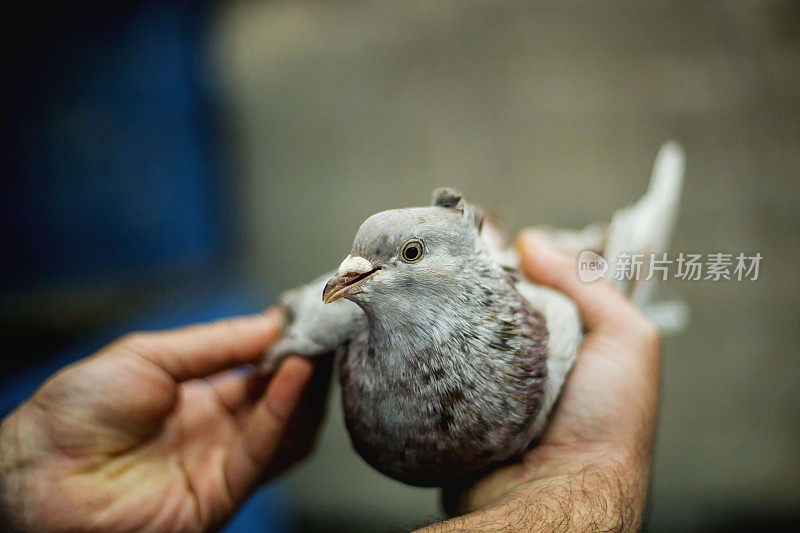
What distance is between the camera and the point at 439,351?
0.69m

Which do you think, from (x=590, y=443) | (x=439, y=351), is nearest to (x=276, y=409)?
(x=439, y=351)

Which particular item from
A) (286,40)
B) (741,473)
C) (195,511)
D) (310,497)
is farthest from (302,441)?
(741,473)

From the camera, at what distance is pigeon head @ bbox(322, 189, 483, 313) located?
0.61m

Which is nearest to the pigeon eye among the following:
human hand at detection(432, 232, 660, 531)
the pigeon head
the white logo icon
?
the pigeon head

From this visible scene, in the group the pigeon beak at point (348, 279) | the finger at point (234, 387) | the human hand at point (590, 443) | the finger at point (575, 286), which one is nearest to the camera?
the pigeon beak at point (348, 279)

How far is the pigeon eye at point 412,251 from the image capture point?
2.05 feet

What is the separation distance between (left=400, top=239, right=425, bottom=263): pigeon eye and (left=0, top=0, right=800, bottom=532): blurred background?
145mm

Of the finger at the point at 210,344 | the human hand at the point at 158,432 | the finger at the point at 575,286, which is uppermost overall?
the finger at the point at 575,286

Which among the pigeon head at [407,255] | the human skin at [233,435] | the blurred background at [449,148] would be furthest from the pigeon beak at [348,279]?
the human skin at [233,435]

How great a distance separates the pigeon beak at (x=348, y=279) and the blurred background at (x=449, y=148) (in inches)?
7.6

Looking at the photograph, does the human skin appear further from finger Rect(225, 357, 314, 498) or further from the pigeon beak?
the pigeon beak

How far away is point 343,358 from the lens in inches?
33.3

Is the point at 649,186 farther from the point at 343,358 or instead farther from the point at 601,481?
the point at 343,358

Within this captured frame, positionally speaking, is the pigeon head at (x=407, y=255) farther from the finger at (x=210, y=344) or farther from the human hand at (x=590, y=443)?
the finger at (x=210, y=344)
